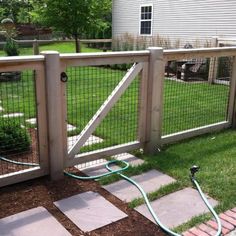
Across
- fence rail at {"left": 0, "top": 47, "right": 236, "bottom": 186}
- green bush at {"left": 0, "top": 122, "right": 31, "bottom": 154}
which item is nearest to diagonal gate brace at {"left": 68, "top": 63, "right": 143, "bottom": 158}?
fence rail at {"left": 0, "top": 47, "right": 236, "bottom": 186}

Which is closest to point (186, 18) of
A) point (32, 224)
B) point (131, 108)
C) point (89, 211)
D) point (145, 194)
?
point (131, 108)

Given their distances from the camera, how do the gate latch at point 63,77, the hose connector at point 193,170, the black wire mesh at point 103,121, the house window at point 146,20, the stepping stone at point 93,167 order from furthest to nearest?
the house window at point 146,20
the black wire mesh at point 103,121
the stepping stone at point 93,167
the hose connector at point 193,170
the gate latch at point 63,77

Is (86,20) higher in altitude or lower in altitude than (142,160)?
higher

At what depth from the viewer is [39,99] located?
11.1ft

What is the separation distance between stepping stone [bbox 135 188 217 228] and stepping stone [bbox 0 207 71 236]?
0.76m

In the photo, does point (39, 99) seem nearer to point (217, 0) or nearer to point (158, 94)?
point (158, 94)

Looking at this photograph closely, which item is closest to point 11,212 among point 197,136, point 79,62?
point 79,62

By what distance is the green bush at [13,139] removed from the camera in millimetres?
4136

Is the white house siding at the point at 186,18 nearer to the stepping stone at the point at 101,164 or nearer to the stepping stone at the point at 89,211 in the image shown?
the stepping stone at the point at 101,164

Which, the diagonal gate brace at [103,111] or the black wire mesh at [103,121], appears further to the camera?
the black wire mesh at [103,121]

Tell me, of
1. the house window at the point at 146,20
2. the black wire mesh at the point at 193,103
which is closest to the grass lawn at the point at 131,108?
the black wire mesh at the point at 193,103

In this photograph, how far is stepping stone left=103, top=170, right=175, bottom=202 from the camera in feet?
11.1

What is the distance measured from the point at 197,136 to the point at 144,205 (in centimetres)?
222

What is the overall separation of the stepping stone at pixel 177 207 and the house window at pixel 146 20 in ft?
46.6
